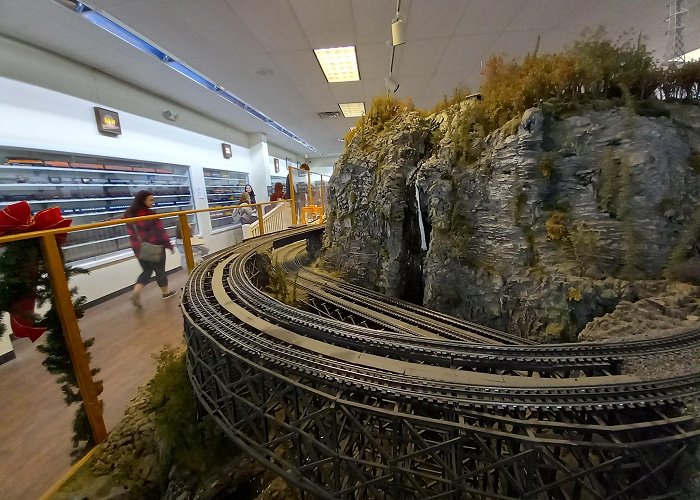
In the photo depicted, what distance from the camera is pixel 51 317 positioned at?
2.80 m

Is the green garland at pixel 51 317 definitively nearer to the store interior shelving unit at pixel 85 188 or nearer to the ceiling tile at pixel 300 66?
the store interior shelving unit at pixel 85 188

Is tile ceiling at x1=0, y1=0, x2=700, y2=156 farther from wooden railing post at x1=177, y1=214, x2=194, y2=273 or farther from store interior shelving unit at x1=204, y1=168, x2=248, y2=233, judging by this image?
store interior shelving unit at x1=204, y1=168, x2=248, y2=233

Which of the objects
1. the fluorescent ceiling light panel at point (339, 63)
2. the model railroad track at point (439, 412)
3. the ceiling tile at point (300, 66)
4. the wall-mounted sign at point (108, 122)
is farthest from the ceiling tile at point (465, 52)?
the wall-mounted sign at point (108, 122)

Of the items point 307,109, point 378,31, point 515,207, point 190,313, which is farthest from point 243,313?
point 307,109

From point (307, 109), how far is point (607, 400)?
1147 cm

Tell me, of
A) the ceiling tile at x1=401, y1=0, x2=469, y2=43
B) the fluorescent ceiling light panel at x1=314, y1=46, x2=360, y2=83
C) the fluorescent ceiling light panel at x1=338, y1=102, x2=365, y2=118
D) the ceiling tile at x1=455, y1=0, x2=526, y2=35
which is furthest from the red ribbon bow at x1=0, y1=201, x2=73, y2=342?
the fluorescent ceiling light panel at x1=338, y1=102, x2=365, y2=118

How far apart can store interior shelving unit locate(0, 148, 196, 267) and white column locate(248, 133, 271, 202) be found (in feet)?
22.8

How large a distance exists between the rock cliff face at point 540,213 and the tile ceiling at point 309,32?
184cm

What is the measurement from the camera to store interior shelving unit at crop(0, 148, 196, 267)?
3.26 m

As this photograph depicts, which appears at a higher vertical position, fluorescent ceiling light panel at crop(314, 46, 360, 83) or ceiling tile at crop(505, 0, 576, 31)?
fluorescent ceiling light panel at crop(314, 46, 360, 83)

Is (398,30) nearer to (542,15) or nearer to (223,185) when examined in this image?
(542,15)

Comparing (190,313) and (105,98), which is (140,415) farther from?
(105,98)

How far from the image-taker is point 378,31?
5.43 metres

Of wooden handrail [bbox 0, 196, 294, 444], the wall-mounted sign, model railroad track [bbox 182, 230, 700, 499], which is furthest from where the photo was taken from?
the wall-mounted sign
